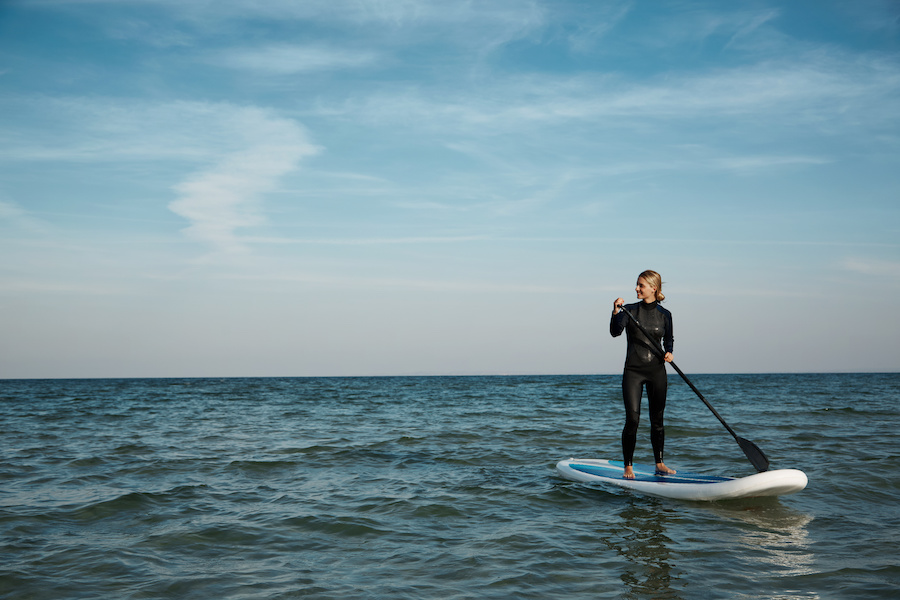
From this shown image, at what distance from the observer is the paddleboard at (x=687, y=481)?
5879 mm

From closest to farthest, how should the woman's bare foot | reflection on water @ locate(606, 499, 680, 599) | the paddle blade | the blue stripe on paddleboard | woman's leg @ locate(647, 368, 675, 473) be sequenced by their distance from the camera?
reflection on water @ locate(606, 499, 680, 599), the paddle blade, the blue stripe on paddleboard, woman's leg @ locate(647, 368, 675, 473), the woman's bare foot

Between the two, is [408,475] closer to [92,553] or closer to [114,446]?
[92,553]

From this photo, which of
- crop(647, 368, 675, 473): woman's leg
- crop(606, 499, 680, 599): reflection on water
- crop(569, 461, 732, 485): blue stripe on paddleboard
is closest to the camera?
crop(606, 499, 680, 599): reflection on water

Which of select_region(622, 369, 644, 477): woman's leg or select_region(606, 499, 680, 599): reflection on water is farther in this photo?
select_region(622, 369, 644, 477): woman's leg

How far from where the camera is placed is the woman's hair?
666cm

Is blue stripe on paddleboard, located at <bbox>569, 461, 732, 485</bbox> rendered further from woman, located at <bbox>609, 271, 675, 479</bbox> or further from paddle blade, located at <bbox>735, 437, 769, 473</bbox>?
woman, located at <bbox>609, 271, 675, 479</bbox>

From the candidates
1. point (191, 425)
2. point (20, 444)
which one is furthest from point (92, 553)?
point (191, 425)

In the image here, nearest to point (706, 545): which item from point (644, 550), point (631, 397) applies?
point (644, 550)

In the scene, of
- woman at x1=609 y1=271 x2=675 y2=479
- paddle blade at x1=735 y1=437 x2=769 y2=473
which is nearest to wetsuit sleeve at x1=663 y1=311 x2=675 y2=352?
woman at x1=609 y1=271 x2=675 y2=479

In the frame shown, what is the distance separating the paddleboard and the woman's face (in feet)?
6.50

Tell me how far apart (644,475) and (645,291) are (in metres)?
2.22

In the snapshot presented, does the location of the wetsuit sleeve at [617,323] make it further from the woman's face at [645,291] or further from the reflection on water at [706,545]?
the reflection on water at [706,545]

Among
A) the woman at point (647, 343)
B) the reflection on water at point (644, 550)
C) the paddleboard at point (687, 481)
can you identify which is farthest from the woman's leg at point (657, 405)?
the reflection on water at point (644, 550)

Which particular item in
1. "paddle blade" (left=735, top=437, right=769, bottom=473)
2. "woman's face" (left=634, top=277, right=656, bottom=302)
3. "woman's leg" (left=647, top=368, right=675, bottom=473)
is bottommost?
"paddle blade" (left=735, top=437, right=769, bottom=473)
